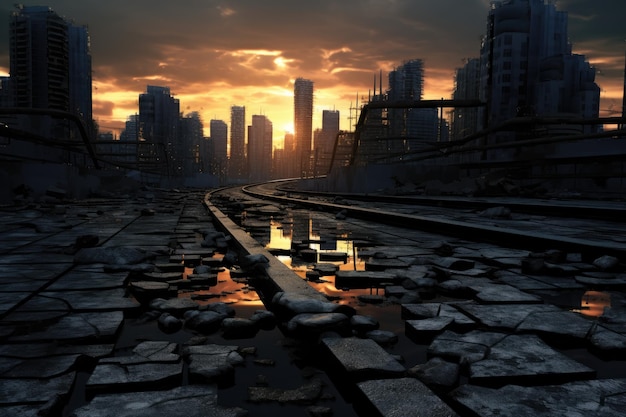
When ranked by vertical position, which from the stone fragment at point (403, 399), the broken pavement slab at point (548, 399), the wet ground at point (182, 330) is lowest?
the wet ground at point (182, 330)

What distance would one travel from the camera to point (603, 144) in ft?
53.1

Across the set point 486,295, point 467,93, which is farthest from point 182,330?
point 467,93

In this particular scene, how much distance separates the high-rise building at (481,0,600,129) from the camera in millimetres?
89875

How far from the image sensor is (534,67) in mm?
94188

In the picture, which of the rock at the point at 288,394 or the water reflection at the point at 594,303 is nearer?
the rock at the point at 288,394

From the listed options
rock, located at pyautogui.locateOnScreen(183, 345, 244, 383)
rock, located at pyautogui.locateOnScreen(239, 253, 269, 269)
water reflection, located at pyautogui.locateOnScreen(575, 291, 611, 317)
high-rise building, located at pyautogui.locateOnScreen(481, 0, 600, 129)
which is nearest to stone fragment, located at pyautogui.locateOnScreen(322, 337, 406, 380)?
rock, located at pyautogui.locateOnScreen(183, 345, 244, 383)

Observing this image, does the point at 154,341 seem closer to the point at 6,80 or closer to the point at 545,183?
the point at 545,183

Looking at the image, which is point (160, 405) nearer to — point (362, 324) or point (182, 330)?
point (182, 330)

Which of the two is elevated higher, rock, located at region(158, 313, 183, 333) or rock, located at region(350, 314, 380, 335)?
rock, located at region(350, 314, 380, 335)

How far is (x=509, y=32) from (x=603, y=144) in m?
90.0

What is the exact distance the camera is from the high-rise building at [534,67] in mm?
89875

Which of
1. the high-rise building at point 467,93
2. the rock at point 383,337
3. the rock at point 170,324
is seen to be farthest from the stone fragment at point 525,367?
the high-rise building at point 467,93

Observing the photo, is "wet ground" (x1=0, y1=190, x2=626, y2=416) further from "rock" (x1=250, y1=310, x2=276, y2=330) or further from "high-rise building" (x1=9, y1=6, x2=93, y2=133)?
"high-rise building" (x1=9, y1=6, x2=93, y2=133)

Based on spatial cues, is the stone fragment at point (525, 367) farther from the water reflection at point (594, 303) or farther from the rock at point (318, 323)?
the water reflection at point (594, 303)
